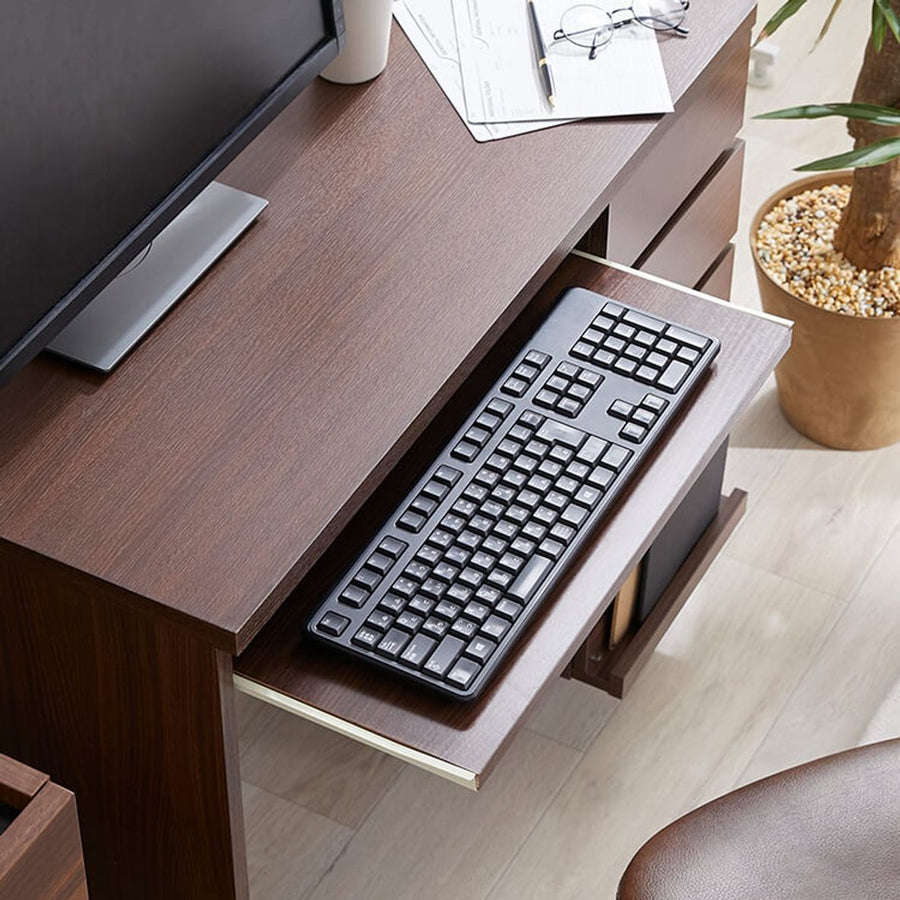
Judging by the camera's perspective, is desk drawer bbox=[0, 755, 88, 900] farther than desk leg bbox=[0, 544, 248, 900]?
No

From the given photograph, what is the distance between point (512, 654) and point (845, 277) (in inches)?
39.4

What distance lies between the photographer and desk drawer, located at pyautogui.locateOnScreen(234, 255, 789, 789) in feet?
4.00

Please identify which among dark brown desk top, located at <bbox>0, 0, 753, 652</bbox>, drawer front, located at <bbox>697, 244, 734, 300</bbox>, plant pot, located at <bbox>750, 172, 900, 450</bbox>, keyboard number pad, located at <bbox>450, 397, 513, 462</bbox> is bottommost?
plant pot, located at <bbox>750, 172, 900, 450</bbox>

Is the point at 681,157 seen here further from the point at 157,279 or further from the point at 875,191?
the point at 157,279

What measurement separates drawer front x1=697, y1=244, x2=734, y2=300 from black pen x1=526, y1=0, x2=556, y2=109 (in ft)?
1.27

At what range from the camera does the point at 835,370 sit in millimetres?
2098

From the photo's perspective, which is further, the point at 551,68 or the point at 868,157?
the point at 868,157

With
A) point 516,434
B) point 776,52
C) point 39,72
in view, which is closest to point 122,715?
point 516,434

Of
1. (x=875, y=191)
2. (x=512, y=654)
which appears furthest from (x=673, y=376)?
(x=875, y=191)

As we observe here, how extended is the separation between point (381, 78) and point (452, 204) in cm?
20

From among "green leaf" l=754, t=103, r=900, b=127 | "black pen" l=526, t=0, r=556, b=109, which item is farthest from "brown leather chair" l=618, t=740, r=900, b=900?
"green leaf" l=754, t=103, r=900, b=127

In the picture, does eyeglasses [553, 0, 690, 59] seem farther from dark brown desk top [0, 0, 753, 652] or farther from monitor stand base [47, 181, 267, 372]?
monitor stand base [47, 181, 267, 372]

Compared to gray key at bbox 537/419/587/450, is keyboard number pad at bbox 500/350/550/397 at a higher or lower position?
higher

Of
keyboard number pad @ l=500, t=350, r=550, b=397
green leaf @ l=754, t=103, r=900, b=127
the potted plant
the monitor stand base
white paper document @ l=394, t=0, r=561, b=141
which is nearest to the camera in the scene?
the monitor stand base
